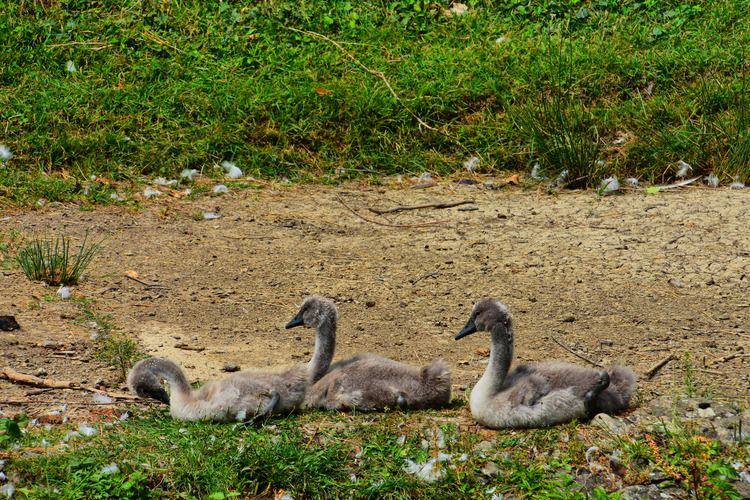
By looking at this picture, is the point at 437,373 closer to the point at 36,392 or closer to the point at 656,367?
the point at 656,367

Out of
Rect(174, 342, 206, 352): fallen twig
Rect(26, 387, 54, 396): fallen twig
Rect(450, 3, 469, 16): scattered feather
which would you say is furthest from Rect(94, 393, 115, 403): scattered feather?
Rect(450, 3, 469, 16): scattered feather

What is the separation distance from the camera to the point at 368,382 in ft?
14.6

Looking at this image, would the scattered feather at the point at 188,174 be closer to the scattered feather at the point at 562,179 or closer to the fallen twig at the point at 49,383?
the scattered feather at the point at 562,179

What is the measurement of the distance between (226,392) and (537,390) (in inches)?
65.3

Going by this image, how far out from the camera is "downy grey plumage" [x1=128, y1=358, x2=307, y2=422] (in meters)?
4.23

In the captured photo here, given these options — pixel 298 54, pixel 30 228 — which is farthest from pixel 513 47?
pixel 30 228

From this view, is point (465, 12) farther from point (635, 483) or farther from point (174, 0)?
point (635, 483)

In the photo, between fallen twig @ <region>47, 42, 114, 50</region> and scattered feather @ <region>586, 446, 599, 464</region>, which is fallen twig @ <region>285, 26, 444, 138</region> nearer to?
fallen twig @ <region>47, 42, 114, 50</region>

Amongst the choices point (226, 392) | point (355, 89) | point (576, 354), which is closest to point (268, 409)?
point (226, 392)

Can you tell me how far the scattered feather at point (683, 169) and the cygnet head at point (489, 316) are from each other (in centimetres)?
471

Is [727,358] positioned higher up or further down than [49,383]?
higher up

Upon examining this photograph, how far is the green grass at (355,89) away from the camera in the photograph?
28.0 ft

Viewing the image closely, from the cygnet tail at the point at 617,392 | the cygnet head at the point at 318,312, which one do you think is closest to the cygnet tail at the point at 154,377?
the cygnet head at the point at 318,312

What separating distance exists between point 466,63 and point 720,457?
22.8ft
